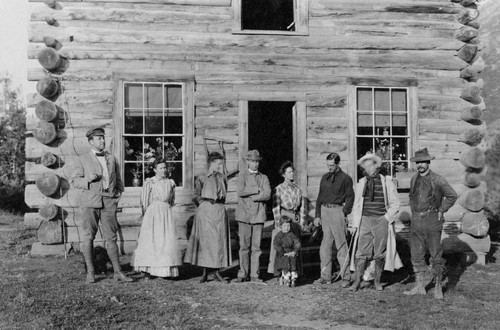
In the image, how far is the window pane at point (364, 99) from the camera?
1080 cm

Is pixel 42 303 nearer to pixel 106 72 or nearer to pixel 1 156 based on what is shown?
pixel 106 72

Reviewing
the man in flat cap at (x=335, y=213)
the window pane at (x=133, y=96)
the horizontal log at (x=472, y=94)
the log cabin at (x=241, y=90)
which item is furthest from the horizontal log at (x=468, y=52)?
the window pane at (x=133, y=96)

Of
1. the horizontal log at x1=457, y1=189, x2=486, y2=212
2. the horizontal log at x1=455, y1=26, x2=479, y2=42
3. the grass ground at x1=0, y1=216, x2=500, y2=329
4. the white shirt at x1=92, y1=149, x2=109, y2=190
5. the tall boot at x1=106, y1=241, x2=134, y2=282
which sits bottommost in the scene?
the grass ground at x1=0, y1=216, x2=500, y2=329

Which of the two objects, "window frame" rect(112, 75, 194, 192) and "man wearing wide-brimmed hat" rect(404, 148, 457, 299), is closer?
"man wearing wide-brimmed hat" rect(404, 148, 457, 299)

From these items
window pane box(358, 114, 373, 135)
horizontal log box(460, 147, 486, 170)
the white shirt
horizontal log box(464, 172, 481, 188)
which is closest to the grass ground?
the white shirt

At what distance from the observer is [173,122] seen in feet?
33.6

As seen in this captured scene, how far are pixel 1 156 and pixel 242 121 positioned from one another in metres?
18.4

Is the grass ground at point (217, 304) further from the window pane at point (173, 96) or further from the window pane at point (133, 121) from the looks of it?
the window pane at point (173, 96)

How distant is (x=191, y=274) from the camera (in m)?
9.20

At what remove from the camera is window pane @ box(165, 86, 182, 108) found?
10.2 meters

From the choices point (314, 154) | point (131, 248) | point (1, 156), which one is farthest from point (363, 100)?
point (1, 156)

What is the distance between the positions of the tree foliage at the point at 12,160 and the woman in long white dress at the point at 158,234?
14.4m

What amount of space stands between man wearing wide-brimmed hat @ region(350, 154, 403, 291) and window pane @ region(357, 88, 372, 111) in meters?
2.69

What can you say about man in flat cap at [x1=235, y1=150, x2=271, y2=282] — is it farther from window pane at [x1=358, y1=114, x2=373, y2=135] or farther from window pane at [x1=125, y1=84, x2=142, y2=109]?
window pane at [x1=358, y1=114, x2=373, y2=135]
